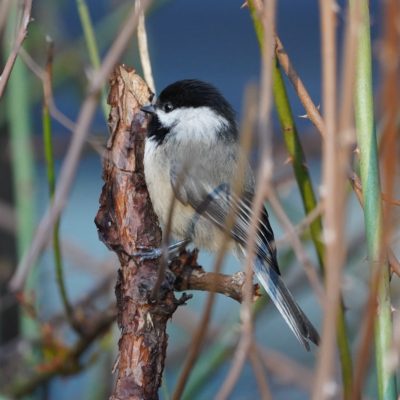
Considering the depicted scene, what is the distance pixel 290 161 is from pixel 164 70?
338cm

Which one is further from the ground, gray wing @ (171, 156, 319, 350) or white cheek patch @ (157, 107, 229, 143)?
white cheek patch @ (157, 107, 229, 143)

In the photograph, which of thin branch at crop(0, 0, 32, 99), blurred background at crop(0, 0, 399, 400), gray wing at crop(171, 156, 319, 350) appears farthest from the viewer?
blurred background at crop(0, 0, 399, 400)

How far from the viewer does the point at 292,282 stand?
2924 mm

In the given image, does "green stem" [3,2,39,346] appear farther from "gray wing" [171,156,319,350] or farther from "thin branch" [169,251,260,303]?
"thin branch" [169,251,260,303]

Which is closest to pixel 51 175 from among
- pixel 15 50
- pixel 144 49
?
pixel 144 49

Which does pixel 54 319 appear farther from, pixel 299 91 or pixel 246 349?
pixel 246 349

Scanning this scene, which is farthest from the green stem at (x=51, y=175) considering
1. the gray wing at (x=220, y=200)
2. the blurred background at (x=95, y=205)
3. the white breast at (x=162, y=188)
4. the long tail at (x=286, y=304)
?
the long tail at (x=286, y=304)

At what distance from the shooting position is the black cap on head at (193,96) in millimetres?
2127

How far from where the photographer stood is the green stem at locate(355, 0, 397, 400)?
109cm

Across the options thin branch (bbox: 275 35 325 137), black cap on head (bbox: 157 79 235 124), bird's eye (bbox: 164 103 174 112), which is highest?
black cap on head (bbox: 157 79 235 124)

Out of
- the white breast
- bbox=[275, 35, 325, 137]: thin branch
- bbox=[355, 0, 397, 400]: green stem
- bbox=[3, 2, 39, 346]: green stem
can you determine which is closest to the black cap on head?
the white breast

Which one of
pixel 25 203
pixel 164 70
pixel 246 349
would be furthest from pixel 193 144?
pixel 164 70

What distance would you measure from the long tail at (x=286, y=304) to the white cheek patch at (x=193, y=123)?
0.37 m

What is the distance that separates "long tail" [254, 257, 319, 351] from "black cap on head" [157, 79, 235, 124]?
44 centimetres
